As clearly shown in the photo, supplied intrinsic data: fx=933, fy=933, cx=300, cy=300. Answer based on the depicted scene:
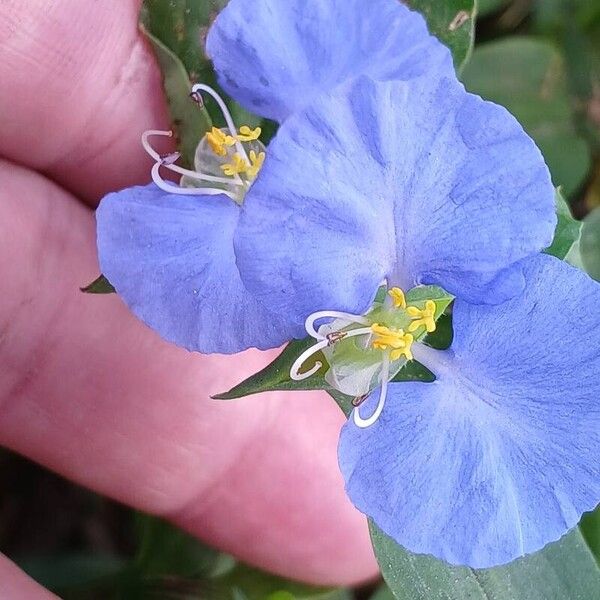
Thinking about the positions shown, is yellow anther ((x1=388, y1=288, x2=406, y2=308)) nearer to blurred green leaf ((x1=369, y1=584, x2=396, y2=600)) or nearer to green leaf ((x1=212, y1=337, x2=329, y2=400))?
green leaf ((x1=212, y1=337, x2=329, y2=400))

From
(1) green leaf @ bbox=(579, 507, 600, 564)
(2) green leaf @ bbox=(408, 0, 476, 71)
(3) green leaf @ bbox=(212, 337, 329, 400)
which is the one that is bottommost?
(1) green leaf @ bbox=(579, 507, 600, 564)

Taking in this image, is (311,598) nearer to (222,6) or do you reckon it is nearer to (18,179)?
(18,179)

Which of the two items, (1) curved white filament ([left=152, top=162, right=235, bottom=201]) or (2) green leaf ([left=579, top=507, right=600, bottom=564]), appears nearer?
(1) curved white filament ([left=152, top=162, right=235, bottom=201])

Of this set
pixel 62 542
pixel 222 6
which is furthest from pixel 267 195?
pixel 62 542

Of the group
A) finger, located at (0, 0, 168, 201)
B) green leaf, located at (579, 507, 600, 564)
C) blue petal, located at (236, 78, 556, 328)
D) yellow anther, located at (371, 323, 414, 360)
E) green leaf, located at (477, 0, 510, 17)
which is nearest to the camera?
blue petal, located at (236, 78, 556, 328)

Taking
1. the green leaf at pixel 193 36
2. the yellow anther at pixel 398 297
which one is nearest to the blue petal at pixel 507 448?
the yellow anther at pixel 398 297

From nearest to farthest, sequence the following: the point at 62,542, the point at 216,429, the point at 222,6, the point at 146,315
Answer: the point at 146,315
the point at 222,6
the point at 216,429
the point at 62,542

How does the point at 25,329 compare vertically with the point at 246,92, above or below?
below

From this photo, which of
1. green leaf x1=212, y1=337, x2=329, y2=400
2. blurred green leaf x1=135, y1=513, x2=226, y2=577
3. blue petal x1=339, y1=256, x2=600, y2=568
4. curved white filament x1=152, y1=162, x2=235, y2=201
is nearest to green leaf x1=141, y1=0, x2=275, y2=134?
curved white filament x1=152, y1=162, x2=235, y2=201
